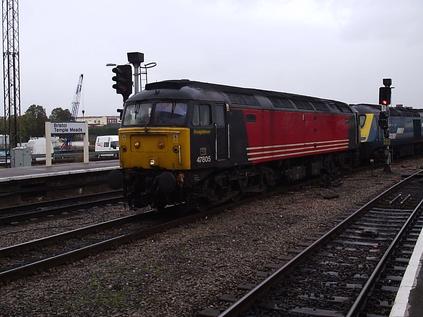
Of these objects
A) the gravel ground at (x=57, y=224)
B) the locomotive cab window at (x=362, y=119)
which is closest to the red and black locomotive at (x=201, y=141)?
the gravel ground at (x=57, y=224)

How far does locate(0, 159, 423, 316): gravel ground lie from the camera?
620 centimetres

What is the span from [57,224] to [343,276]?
22.9ft

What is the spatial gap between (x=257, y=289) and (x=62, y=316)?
235 centimetres

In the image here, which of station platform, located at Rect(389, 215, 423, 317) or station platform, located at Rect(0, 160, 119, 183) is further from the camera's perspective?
station platform, located at Rect(0, 160, 119, 183)

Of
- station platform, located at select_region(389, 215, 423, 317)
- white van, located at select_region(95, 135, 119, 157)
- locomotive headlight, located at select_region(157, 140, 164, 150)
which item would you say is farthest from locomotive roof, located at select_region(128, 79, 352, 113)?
white van, located at select_region(95, 135, 119, 157)

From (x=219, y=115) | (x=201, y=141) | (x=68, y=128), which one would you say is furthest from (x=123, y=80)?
(x=68, y=128)

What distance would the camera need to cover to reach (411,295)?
227 inches

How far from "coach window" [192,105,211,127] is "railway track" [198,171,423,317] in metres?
3.81

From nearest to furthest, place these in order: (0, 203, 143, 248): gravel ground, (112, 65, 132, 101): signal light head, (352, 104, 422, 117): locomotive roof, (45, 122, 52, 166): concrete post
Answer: (0, 203, 143, 248): gravel ground < (112, 65, 132, 101): signal light head < (45, 122, 52, 166): concrete post < (352, 104, 422, 117): locomotive roof

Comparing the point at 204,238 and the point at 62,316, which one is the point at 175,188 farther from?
the point at 62,316

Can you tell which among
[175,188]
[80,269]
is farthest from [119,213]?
[80,269]

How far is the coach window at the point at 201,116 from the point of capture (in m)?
11.6

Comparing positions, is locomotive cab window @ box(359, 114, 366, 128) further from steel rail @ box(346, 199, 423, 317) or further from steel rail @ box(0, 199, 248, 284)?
steel rail @ box(346, 199, 423, 317)

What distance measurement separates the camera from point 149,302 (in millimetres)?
6293
